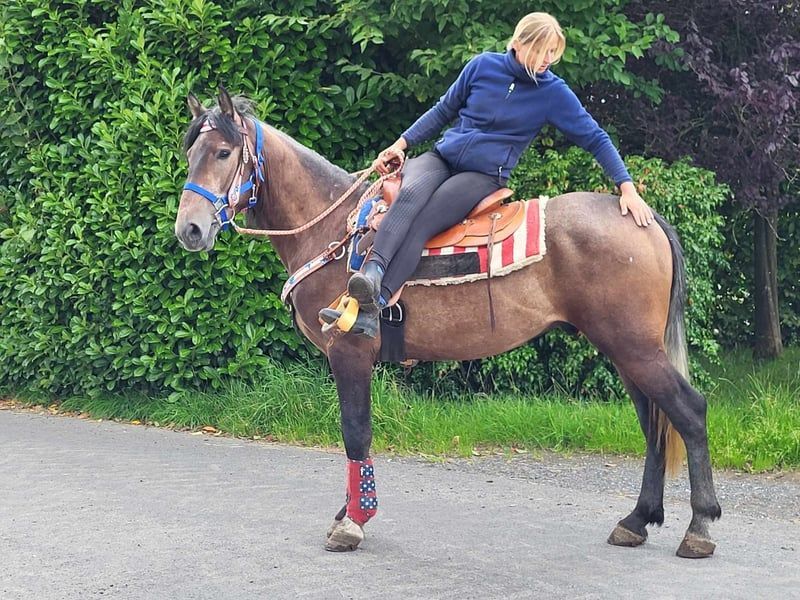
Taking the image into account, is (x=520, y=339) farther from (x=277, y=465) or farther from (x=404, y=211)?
(x=277, y=465)

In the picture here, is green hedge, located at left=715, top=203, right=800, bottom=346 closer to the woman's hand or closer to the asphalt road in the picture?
the asphalt road

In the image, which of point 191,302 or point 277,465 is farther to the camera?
point 191,302

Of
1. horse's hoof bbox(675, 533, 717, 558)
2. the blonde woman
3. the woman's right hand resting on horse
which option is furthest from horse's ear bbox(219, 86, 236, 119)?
horse's hoof bbox(675, 533, 717, 558)

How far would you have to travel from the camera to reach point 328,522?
19.5ft

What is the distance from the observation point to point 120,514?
612 cm

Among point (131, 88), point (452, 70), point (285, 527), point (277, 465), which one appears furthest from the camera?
point (131, 88)

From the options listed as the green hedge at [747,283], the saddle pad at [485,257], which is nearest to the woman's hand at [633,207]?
the saddle pad at [485,257]

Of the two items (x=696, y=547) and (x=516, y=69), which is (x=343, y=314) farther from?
(x=696, y=547)

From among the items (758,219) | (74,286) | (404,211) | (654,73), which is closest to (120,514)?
(404,211)

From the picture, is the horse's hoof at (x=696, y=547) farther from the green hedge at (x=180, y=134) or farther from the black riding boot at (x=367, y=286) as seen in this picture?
the green hedge at (x=180, y=134)

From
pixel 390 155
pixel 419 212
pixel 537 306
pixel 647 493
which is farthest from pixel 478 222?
pixel 647 493

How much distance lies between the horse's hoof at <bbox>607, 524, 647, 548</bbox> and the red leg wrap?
1.31 m

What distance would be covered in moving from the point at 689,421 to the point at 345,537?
1887mm

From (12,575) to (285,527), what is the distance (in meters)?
1.51
